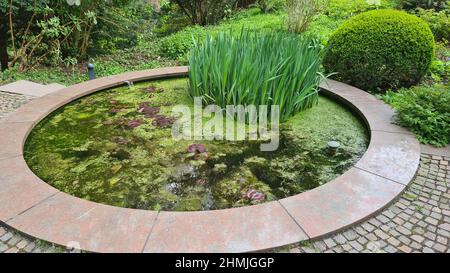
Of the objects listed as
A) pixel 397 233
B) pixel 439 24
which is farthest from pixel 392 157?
pixel 439 24

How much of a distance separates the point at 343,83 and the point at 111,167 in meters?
2.88

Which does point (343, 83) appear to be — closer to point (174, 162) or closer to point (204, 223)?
point (174, 162)

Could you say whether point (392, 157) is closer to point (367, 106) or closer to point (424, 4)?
point (367, 106)

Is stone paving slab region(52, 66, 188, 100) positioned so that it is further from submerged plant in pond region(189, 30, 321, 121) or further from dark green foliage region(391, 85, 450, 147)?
dark green foliage region(391, 85, 450, 147)

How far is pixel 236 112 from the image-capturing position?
3.05m

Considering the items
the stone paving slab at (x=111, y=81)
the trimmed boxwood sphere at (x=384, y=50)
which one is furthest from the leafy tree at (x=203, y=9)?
the trimmed boxwood sphere at (x=384, y=50)

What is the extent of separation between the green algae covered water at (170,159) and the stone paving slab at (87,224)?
206 mm

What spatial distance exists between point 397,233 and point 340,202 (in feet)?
1.07

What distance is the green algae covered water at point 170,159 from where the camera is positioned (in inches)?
83.4

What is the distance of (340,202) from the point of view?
6.27 feet

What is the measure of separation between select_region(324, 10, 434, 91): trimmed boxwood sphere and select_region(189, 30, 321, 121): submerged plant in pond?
0.73 m

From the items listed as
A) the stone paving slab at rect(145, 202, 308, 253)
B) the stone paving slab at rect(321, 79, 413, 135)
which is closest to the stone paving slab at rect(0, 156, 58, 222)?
the stone paving slab at rect(145, 202, 308, 253)
